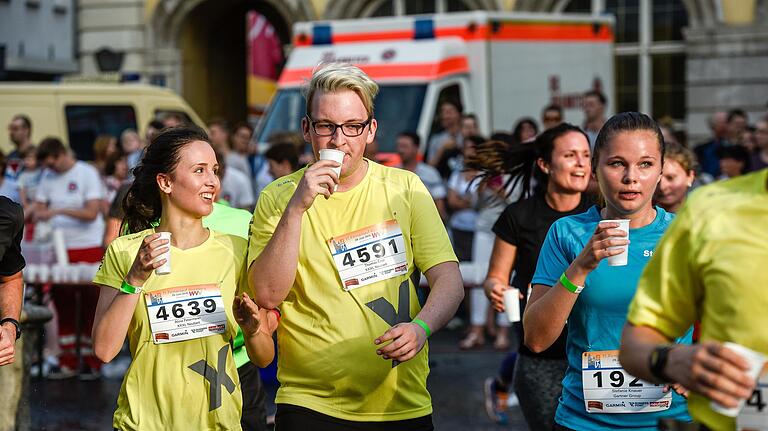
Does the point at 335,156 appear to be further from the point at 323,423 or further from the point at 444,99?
the point at 444,99

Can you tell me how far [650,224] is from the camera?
4.36m

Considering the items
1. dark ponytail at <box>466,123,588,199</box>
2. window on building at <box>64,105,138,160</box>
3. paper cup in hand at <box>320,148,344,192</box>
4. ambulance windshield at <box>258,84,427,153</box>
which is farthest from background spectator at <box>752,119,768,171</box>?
window on building at <box>64,105,138,160</box>

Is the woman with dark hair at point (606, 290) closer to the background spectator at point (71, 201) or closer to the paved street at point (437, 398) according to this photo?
the paved street at point (437, 398)

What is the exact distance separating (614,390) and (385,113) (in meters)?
10.5

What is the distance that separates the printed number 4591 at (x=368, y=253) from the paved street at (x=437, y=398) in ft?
13.7

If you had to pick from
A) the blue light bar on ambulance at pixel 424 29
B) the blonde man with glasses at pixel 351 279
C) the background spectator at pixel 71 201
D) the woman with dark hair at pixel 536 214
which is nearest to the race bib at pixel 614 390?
the blonde man with glasses at pixel 351 279

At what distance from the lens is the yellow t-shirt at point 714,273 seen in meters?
2.86

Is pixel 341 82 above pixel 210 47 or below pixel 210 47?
below

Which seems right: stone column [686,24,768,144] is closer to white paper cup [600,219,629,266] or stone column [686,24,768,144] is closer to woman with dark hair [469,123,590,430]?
woman with dark hair [469,123,590,430]

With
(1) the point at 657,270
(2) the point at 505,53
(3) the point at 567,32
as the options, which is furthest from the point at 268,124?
(1) the point at 657,270

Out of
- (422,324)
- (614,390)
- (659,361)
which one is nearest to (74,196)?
(422,324)

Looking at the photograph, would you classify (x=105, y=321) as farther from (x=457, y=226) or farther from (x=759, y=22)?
(x=759, y=22)

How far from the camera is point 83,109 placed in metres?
17.2

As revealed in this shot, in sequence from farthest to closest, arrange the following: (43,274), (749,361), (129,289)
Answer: (43,274) < (129,289) < (749,361)
